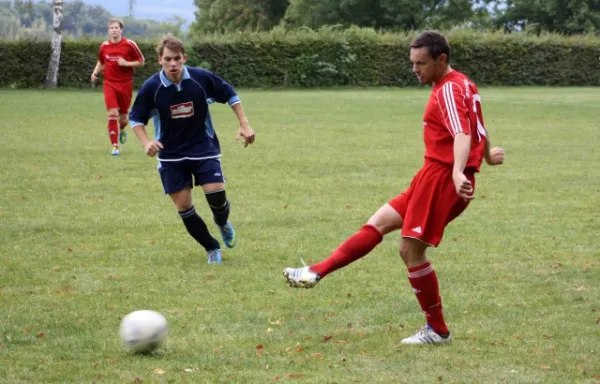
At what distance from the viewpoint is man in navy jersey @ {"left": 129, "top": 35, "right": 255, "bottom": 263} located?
8.34m

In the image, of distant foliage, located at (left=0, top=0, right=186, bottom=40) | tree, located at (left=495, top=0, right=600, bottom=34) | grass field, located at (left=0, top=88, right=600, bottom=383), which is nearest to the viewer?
grass field, located at (left=0, top=88, right=600, bottom=383)

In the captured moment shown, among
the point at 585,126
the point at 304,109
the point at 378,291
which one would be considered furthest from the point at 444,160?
the point at 304,109

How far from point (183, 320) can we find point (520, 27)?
237ft

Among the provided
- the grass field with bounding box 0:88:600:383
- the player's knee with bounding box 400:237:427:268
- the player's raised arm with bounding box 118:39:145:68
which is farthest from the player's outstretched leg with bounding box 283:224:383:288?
Answer: the player's raised arm with bounding box 118:39:145:68

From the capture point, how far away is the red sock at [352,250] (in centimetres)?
594

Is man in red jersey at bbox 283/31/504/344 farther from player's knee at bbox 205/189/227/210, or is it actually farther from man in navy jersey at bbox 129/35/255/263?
player's knee at bbox 205/189/227/210

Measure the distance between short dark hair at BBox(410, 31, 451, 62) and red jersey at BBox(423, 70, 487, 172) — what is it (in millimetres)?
150

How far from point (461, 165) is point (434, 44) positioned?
30.0 inches

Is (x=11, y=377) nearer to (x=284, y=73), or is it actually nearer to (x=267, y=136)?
(x=267, y=136)

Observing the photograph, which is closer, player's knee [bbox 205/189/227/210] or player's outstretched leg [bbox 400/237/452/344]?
player's outstretched leg [bbox 400/237/452/344]

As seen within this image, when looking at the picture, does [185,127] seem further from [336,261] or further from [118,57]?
[118,57]

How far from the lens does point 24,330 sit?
6324 millimetres

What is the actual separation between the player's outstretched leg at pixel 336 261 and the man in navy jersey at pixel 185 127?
2.55 metres

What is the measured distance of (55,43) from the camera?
3944 centimetres
